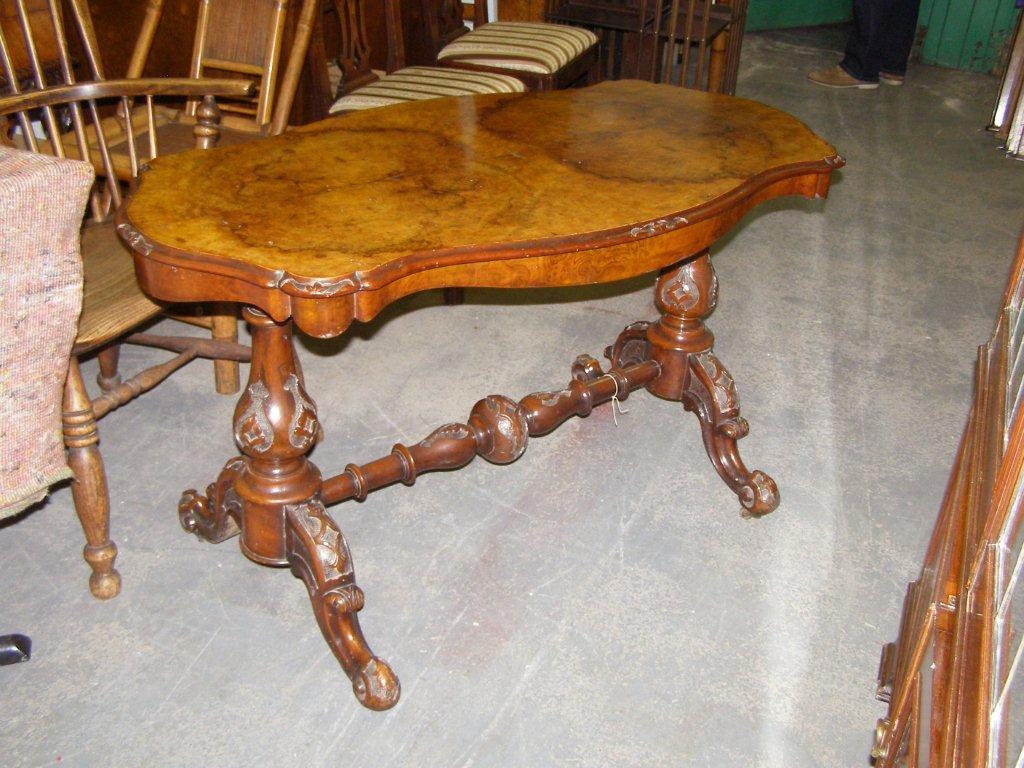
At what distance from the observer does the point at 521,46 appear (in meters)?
3.12

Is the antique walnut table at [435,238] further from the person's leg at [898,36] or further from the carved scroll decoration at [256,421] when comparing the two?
the person's leg at [898,36]

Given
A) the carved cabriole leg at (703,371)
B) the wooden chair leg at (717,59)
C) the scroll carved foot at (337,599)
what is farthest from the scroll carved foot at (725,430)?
Result: the wooden chair leg at (717,59)

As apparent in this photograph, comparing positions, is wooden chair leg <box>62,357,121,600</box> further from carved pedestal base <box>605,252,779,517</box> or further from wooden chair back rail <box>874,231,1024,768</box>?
wooden chair back rail <box>874,231,1024,768</box>

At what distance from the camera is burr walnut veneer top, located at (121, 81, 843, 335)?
54.2 inches

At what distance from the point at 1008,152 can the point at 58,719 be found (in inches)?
174

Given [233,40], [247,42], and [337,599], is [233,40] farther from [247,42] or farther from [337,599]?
[337,599]

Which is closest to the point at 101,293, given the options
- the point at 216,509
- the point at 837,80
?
the point at 216,509

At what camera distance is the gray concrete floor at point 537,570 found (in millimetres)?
1661

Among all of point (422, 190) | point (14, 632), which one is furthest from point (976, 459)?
point (14, 632)

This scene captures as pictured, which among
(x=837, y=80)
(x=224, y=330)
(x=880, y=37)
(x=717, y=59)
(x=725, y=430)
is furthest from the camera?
(x=837, y=80)

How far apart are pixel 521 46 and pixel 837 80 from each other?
2878 mm

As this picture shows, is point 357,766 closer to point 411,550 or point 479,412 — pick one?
point 411,550

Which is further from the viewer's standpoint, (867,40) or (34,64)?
(867,40)

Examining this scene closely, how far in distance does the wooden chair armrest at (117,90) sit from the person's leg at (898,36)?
421 centimetres
